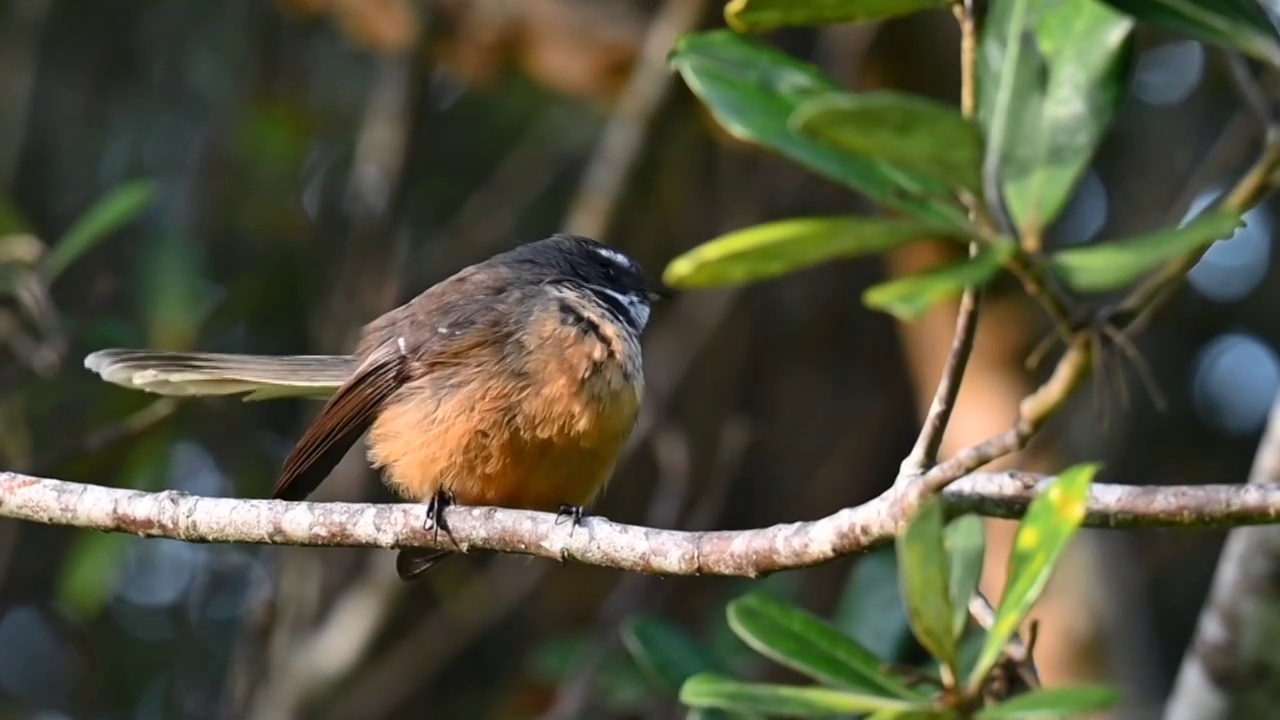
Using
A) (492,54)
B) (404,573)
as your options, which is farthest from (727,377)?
(404,573)

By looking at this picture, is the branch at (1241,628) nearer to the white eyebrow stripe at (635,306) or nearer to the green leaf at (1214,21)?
the green leaf at (1214,21)

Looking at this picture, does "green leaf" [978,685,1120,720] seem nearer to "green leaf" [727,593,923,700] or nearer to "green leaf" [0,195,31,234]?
"green leaf" [727,593,923,700]

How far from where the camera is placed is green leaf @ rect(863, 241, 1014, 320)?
1659mm

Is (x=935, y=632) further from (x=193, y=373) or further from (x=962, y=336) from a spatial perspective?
(x=193, y=373)

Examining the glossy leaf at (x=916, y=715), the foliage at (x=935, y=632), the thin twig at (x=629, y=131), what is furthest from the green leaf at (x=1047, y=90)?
the thin twig at (x=629, y=131)

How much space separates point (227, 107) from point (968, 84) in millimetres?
5629

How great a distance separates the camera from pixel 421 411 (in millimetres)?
4324

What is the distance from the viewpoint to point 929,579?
73.8 inches

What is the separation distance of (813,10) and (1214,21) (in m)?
0.53

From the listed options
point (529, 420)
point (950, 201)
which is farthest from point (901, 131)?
point (529, 420)

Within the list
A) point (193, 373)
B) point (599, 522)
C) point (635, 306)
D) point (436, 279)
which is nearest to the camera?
point (599, 522)

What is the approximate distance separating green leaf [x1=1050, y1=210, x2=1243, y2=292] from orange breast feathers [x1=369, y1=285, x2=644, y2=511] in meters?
2.43

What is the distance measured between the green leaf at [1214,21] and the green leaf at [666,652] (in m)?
2.15

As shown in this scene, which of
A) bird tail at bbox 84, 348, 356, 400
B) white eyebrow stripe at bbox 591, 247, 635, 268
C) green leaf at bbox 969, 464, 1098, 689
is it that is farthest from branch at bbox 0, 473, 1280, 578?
white eyebrow stripe at bbox 591, 247, 635, 268
